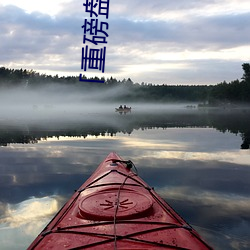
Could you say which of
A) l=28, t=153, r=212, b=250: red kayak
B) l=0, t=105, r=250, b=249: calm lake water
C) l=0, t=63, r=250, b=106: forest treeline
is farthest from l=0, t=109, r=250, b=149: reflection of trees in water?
l=0, t=63, r=250, b=106: forest treeline

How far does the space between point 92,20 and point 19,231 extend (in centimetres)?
1309

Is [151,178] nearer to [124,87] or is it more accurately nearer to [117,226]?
[117,226]

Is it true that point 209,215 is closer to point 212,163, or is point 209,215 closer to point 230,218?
point 230,218

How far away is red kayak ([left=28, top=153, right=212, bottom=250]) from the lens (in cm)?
420

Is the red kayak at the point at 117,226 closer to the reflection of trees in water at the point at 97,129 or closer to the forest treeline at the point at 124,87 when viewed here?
the reflection of trees in water at the point at 97,129

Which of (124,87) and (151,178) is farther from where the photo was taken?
(124,87)

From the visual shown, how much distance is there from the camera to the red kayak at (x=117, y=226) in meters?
4.20

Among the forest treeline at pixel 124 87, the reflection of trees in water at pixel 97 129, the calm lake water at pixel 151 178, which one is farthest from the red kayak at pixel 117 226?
the forest treeline at pixel 124 87

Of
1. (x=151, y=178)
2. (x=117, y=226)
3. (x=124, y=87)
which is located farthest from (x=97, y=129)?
(x=124, y=87)

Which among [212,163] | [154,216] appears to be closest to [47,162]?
[212,163]

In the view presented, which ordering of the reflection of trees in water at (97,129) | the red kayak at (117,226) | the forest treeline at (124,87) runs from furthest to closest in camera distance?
1. the forest treeline at (124,87)
2. the reflection of trees in water at (97,129)
3. the red kayak at (117,226)

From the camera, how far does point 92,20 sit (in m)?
16.9

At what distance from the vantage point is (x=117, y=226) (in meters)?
4.64

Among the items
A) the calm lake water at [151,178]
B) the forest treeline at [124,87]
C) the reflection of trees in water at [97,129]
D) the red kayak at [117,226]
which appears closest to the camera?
the red kayak at [117,226]
